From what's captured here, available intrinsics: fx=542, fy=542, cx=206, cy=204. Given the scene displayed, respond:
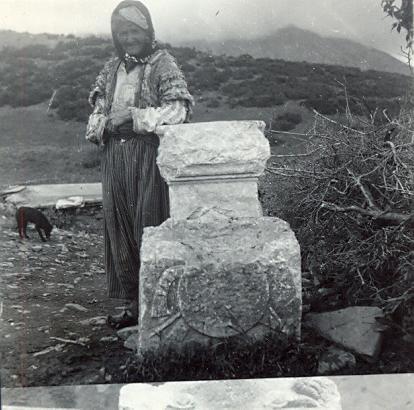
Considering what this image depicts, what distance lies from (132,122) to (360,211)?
1.41m

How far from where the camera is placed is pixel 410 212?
3.11m

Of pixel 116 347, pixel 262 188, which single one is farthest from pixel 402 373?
pixel 262 188

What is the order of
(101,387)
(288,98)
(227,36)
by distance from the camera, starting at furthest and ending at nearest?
(288,98)
(227,36)
(101,387)

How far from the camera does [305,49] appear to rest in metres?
3.41

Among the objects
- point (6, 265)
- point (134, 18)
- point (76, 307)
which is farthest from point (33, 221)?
point (134, 18)

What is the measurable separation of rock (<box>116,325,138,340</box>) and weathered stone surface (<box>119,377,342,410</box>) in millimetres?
675

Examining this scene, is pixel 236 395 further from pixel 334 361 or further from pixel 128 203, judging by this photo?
pixel 128 203

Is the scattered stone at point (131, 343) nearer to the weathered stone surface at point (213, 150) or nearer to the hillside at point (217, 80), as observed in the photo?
the weathered stone surface at point (213, 150)

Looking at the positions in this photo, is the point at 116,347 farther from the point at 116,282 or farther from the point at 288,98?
the point at 288,98

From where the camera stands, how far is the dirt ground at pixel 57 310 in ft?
9.07

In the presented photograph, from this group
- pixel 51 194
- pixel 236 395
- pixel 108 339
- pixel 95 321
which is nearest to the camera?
pixel 236 395

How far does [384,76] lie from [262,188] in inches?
51.3

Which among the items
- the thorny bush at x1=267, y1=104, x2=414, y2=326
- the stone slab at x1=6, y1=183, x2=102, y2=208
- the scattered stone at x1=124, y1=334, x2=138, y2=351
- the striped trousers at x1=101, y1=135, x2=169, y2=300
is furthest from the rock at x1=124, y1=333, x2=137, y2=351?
the stone slab at x1=6, y1=183, x2=102, y2=208

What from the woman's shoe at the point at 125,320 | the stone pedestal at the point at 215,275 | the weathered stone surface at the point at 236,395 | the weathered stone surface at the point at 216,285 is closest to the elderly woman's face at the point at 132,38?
the stone pedestal at the point at 215,275
